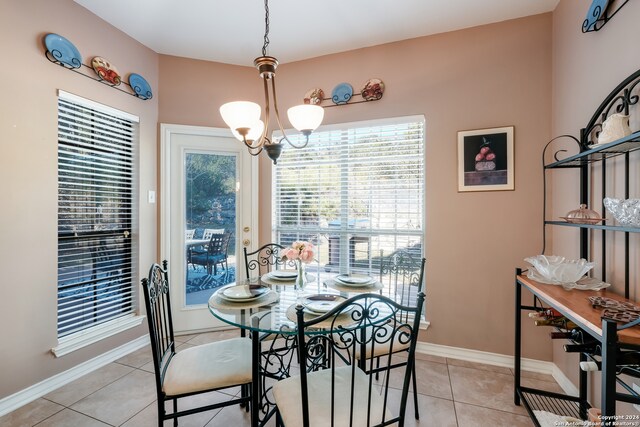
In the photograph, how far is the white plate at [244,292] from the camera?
68.1 inches

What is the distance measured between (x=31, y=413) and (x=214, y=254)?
1.70 meters

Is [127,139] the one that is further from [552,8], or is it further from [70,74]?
[552,8]

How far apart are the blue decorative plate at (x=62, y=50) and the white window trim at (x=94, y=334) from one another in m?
2.06

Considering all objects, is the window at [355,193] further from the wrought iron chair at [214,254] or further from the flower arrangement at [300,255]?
the flower arrangement at [300,255]

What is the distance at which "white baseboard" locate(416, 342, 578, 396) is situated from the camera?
222 cm

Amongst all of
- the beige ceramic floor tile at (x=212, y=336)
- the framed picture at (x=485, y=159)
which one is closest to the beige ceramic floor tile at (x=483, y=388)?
the framed picture at (x=485, y=159)

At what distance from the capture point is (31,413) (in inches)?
75.2

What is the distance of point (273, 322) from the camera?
1.50 meters

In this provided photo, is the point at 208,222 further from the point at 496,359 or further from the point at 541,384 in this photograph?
the point at 541,384

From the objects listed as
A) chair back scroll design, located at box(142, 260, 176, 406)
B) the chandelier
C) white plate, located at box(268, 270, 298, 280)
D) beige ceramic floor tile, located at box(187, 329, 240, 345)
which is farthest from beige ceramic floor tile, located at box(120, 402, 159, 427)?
the chandelier

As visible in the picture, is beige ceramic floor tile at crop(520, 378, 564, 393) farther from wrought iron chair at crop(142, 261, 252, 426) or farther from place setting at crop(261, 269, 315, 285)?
wrought iron chair at crop(142, 261, 252, 426)

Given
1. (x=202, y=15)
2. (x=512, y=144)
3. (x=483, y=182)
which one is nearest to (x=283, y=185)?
(x=202, y=15)

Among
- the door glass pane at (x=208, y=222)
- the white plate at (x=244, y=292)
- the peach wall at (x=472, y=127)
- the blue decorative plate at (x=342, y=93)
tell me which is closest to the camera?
the white plate at (x=244, y=292)

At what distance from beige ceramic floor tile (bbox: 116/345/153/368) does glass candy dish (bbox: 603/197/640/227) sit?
3291mm
